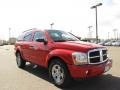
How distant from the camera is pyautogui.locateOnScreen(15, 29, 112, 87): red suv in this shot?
7.23 m

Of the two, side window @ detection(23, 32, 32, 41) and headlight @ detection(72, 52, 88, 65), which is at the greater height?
side window @ detection(23, 32, 32, 41)

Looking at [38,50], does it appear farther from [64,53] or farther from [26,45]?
[64,53]

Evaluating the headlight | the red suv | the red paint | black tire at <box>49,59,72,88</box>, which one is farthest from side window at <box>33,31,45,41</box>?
the headlight

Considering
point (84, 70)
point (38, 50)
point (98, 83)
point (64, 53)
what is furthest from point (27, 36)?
point (84, 70)

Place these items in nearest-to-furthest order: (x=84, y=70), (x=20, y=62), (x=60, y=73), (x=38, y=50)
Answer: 1. (x=84, y=70)
2. (x=60, y=73)
3. (x=38, y=50)
4. (x=20, y=62)

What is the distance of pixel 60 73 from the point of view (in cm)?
782

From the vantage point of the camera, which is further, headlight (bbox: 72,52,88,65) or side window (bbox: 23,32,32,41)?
side window (bbox: 23,32,32,41)

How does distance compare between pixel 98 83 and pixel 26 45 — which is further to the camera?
pixel 26 45

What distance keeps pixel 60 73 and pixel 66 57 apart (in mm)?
682

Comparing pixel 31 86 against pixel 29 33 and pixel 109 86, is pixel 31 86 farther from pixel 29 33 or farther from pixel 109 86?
pixel 29 33

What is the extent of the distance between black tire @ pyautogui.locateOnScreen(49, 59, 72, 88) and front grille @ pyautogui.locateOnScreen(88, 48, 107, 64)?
0.81 metres

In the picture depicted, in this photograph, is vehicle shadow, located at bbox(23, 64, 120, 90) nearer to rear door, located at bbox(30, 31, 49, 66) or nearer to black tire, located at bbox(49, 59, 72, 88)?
black tire, located at bbox(49, 59, 72, 88)

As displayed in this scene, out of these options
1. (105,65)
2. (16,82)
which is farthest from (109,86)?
(16,82)

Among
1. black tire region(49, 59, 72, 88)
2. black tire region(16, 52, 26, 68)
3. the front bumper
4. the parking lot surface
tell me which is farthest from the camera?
black tire region(16, 52, 26, 68)
